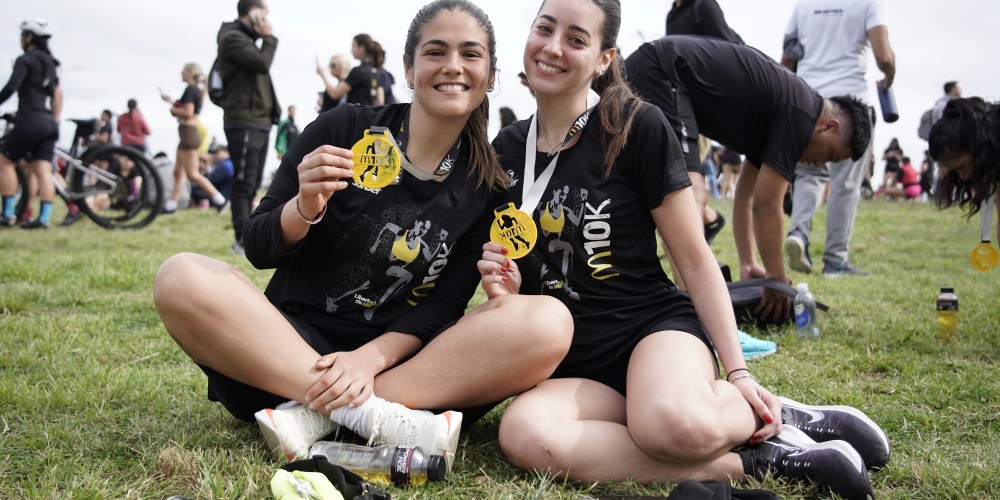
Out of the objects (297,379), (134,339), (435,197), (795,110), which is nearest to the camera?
(297,379)

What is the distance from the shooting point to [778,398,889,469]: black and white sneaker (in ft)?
6.82

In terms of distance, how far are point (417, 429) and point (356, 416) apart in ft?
0.53

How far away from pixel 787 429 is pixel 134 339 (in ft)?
8.39

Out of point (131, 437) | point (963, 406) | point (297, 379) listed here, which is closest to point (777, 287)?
point (963, 406)

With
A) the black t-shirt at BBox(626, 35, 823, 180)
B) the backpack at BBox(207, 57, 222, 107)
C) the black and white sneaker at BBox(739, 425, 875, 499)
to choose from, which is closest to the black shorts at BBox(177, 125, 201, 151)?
the backpack at BBox(207, 57, 222, 107)

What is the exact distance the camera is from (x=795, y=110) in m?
3.62

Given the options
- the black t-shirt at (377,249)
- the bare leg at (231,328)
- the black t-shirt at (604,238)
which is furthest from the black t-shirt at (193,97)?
the black t-shirt at (604,238)

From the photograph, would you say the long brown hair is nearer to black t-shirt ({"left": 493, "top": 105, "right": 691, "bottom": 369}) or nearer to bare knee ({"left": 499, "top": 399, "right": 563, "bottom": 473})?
black t-shirt ({"left": 493, "top": 105, "right": 691, "bottom": 369})

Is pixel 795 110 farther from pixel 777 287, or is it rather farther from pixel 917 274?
pixel 917 274

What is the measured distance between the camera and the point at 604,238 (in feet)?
7.48

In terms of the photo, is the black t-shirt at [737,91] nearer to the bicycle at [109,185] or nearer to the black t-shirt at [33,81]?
the bicycle at [109,185]

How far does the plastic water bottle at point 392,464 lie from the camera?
1.92m

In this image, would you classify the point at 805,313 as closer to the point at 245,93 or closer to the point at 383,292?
the point at 383,292

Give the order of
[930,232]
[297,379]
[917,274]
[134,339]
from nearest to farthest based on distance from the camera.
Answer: [297,379], [134,339], [917,274], [930,232]
